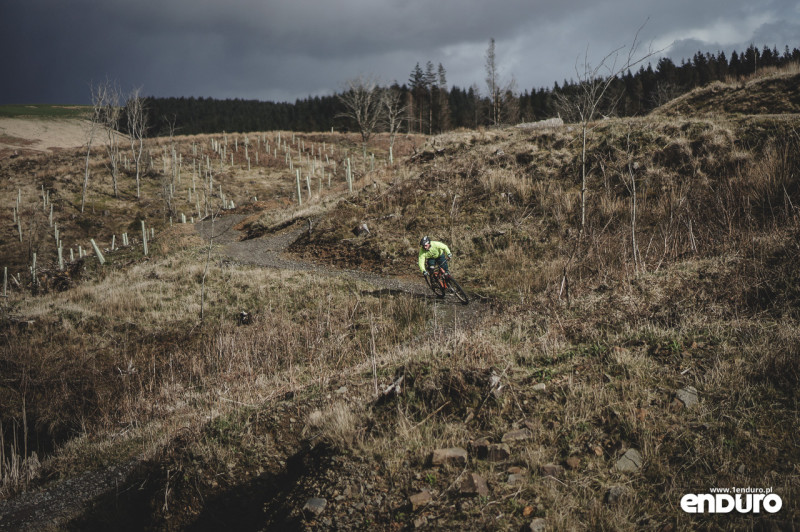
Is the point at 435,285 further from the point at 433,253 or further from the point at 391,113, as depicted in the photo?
the point at 391,113

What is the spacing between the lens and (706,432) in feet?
9.73

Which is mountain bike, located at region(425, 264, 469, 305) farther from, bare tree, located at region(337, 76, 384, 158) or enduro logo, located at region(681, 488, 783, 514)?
bare tree, located at region(337, 76, 384, 158)

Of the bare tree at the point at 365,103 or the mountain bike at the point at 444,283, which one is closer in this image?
the mountain bike at the point at 444,283

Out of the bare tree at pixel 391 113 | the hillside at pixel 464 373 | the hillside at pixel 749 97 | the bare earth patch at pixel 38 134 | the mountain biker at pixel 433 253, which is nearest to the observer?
the hillside at pixel 464 373

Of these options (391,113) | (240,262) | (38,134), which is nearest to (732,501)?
(240,262)

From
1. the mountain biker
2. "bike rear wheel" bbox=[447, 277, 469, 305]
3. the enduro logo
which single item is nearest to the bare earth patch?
the mountain biker

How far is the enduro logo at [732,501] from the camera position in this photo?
235 centimetres

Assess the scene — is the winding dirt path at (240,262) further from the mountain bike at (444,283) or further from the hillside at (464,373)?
the mountain bike at (444,283)

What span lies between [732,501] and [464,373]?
2249mm

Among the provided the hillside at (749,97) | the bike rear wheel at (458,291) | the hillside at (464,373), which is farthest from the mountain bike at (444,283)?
the hillside at (749,97)

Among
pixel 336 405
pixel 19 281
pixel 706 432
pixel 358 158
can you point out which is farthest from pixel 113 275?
pixel 358 158

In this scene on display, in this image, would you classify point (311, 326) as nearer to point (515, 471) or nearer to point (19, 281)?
point (515, 471)

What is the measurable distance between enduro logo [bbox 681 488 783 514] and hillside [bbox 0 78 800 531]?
5cm

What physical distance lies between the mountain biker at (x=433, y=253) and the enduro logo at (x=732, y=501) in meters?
8.00
